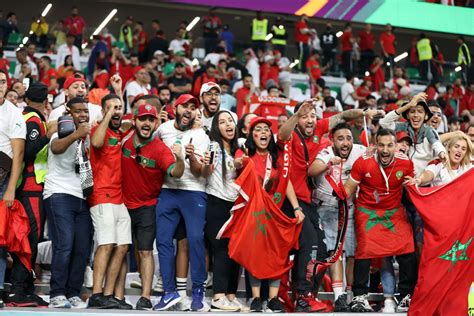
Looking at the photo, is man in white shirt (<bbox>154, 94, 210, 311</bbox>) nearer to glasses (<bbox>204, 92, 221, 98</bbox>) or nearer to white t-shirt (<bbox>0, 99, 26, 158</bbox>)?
glasses (<bbox>204, 92, 221, 98</bbox>)

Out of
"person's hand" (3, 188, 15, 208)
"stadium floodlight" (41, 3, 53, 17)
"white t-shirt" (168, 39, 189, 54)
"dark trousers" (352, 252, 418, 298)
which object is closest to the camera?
"person's hand" (3, 188, 15, 208)

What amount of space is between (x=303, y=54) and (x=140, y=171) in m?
15.1

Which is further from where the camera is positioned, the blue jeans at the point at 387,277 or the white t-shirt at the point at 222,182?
the blue jeans at the point at 387,277

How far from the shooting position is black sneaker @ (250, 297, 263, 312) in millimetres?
8797

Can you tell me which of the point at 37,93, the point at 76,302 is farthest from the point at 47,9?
the point at 76,302

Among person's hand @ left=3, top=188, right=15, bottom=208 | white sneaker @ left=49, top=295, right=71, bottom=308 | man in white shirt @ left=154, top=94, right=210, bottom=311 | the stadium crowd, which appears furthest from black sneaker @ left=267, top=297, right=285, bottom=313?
person's hand @ left=3, top=188, right=15, bottom=208

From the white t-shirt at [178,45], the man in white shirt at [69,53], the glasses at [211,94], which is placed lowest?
the glasses at [211,94]

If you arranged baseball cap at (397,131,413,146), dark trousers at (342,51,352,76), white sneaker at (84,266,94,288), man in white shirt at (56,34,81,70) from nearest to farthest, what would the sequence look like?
white sneaker at (84,266,94,288)
baseball cap at (397,131,413,146)
man in white shirt at (56,34,81,70)
dark trousers at (342,51,352,76)

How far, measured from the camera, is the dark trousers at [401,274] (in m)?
9.39

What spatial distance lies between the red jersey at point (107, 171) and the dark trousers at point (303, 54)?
14.7 meters

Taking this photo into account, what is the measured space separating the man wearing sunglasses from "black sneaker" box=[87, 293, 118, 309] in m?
0.44

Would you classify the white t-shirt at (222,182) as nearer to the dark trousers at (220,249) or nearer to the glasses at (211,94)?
the dark trousers at (220,249)

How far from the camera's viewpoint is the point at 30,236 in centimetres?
854

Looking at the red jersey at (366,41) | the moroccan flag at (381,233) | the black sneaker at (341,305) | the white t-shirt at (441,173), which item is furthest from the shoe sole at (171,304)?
the red jersey at (366,41)
